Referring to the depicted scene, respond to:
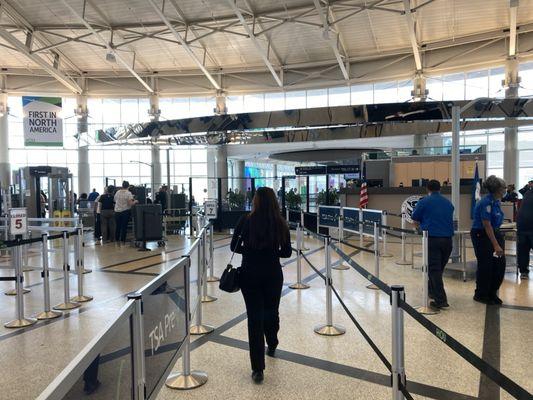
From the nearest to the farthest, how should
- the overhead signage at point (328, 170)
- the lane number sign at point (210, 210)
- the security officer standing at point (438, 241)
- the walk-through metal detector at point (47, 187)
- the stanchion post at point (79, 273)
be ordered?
the security officer standing at point (438, 241) < the stanchion post at point (79, 273) < the lane number sign at point (210, 210) < the overhead signage at point (328, 170) < the walk-through metal detector at point (47, 187)

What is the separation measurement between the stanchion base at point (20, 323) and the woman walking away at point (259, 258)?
2982 mm

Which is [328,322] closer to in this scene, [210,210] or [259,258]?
[259,258]

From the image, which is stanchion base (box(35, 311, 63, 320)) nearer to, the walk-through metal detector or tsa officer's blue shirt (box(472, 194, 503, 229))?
tsa officer's blue shirt (box(472, 194, 503, 229))

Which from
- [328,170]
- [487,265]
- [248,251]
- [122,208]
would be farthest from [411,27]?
[248,251]

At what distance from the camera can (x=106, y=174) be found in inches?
1259

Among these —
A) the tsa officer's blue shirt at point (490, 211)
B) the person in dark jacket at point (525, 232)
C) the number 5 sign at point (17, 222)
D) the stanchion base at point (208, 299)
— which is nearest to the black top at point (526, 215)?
the person in dark jacket at point (525, 232)

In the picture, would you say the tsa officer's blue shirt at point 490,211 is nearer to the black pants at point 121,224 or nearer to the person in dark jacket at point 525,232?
the person in dark jacket at point 525,232

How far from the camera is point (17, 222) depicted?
598 centimetres

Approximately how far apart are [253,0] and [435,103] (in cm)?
1230

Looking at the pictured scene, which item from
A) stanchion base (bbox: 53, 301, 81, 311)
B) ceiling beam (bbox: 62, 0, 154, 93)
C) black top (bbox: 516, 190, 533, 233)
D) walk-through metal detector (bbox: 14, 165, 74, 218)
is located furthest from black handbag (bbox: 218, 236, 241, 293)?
ceiling beam (bbox: 62, 0, 154, 93)

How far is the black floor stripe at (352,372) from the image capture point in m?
3.16

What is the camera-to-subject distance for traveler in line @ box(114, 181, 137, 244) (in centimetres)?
1187

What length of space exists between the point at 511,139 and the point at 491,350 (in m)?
20.4

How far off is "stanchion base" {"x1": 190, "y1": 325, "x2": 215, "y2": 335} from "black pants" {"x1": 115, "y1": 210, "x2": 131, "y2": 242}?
8096 mm
